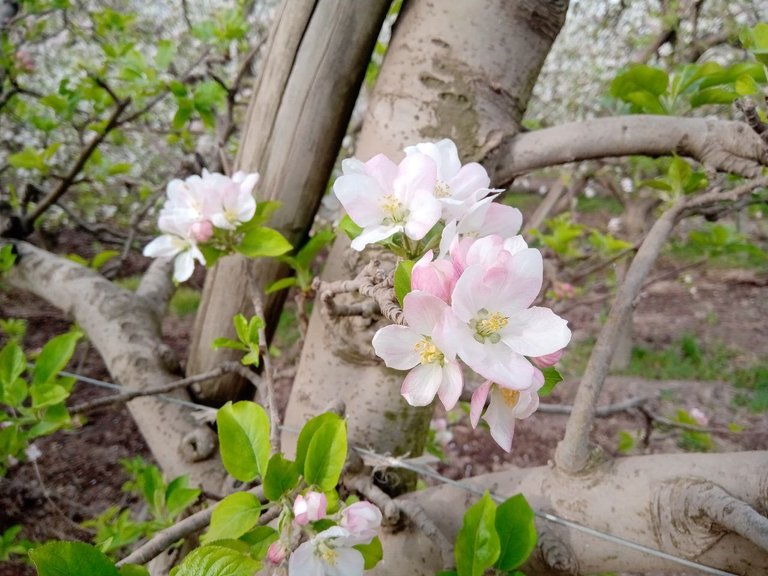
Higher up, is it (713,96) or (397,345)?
(713,96)

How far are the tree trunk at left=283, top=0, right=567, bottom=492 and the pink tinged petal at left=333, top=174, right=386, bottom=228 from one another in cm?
→ 32

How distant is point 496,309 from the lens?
0.42m

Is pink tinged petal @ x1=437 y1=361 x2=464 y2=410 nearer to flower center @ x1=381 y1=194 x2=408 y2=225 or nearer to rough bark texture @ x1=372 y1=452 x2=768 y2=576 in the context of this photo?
flower center @ x1=381 y1=194 x2=408 y2=225

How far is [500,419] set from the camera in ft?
1.48

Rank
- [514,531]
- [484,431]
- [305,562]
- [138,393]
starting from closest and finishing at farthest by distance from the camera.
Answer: [305,562], [514,531], [138,393], [484,431]

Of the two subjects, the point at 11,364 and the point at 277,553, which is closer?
the point at 277,553

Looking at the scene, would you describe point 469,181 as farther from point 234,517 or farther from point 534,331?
point 234,517

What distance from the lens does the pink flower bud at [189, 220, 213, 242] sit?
0.75 m

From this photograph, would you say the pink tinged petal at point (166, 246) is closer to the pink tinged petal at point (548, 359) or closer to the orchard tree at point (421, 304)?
the orchard tree at point (421, 304)

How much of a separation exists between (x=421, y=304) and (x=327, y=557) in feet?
0.92

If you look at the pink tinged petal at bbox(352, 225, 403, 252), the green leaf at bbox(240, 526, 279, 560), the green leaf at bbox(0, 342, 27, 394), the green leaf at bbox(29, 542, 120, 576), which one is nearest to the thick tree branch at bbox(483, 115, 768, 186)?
the pink tinged petal at bbox(352, 225, 403, 252)

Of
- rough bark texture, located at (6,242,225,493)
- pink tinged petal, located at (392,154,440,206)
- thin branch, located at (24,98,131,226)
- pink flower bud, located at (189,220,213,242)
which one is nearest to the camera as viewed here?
pink tinged petal, located at (392,154,440,206)

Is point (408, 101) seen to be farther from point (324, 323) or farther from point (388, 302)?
point (388, 302)

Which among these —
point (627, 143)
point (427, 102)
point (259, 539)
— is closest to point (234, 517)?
point (259, 539)
